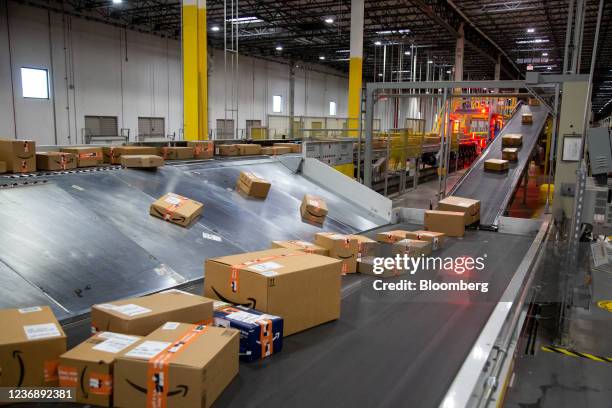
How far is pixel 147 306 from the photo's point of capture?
109 inches

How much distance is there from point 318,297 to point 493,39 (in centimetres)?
2174

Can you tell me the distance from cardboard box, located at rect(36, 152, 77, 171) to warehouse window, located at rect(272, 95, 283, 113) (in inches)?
750

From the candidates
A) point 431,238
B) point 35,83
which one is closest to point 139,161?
point 431,238

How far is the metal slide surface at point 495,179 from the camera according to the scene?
783 cm

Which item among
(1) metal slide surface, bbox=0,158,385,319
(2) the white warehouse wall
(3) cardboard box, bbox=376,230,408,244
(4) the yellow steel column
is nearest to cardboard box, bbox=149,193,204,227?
(1) metal slide surface, bbox=0,158,385,319

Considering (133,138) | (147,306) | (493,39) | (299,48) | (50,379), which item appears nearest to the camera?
(50,379)

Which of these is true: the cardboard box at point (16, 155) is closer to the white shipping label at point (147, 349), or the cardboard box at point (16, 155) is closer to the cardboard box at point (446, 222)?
the white shipping label at point (147, 349)

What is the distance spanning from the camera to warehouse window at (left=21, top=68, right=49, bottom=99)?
12.9 m

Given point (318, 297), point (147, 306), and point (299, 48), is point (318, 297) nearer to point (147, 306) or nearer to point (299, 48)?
point (147, 306)

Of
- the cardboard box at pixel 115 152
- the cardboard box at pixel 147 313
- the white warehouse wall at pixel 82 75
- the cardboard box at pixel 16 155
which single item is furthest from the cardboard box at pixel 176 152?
the white warehouse wall at pixel 82 75

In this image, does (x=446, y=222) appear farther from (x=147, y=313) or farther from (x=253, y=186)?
(x=147, y=313)

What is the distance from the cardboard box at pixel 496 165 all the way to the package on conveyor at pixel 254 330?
24.7ft

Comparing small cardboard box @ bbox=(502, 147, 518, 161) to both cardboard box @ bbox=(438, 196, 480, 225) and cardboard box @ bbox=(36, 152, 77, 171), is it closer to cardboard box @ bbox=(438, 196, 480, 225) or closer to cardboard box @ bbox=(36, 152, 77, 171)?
cardboard box @ bbox=(438, 196, 480, 225)

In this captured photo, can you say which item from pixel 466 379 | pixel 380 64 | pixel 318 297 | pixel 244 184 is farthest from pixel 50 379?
pixel 380 64
